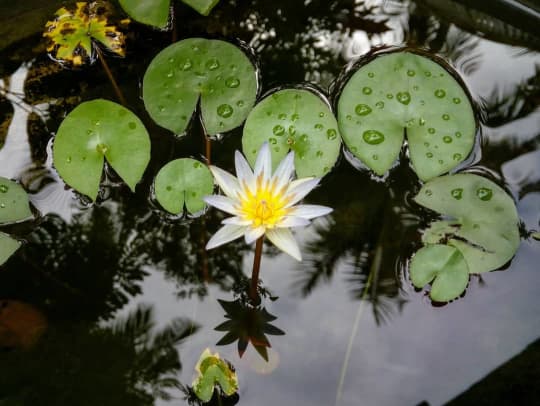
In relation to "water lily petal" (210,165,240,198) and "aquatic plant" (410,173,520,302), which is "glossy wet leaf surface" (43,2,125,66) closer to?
"water lily petal" (210,165,240,198)

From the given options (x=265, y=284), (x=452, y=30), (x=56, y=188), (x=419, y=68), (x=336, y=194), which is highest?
(x=452, y=30)

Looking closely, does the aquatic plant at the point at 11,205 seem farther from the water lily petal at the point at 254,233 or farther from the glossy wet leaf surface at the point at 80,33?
the water lily petal at the point at 254,233

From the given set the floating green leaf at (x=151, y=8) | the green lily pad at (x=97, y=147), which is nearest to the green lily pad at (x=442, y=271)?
the green lily pad at (x=97, y=147)

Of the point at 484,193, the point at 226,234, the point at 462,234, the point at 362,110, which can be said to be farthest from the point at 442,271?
the point at 226,234

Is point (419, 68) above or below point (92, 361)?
above

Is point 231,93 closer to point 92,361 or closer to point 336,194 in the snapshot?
point 336,194

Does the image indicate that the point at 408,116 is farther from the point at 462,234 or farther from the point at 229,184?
the point at 229,184

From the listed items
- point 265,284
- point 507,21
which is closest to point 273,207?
point 265,284
